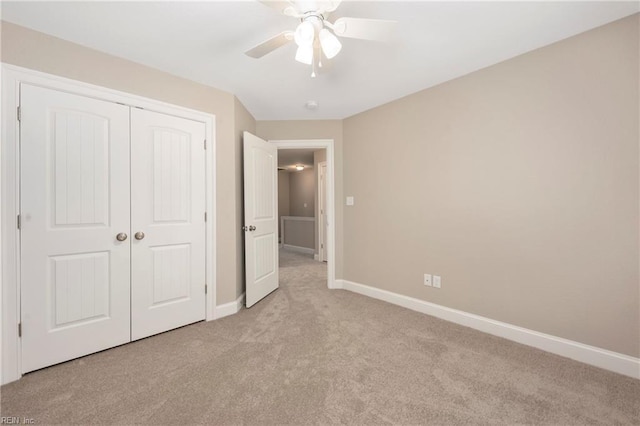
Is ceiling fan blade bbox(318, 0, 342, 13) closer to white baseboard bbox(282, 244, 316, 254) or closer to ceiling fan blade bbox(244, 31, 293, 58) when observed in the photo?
ceiling fan blade bbox(244, 31, 293, 58)

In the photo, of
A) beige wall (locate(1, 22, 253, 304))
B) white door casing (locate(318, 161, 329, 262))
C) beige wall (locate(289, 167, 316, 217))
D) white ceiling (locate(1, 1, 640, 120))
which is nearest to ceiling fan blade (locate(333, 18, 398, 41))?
white ceiling (locate(1, 1, 640, 120))

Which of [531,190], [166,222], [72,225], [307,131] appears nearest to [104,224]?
[72,225]

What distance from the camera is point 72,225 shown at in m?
1.94

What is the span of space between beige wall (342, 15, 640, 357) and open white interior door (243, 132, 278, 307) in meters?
1.49

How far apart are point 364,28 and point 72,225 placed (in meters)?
2.40

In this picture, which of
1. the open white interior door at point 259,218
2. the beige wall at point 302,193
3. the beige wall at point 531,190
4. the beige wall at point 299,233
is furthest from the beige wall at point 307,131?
the beige wall at point 302,193

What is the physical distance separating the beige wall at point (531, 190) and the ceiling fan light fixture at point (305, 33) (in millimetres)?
1733

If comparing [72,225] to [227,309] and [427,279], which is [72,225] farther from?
[427,279]

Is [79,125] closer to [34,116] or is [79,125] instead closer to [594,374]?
[34,116]

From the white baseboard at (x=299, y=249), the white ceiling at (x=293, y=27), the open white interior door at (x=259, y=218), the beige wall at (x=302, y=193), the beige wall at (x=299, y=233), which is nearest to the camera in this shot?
the white ceiling at (x=293, y=27)

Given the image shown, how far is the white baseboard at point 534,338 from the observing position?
69.2 inches

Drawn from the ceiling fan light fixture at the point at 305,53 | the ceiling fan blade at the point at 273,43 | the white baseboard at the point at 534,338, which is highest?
the ceiling fan blade at the point at 273,43

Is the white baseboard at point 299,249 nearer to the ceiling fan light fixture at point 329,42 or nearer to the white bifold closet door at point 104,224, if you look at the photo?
the white bifold closet door at point 104,224

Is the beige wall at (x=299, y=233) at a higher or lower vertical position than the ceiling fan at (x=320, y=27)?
lower
